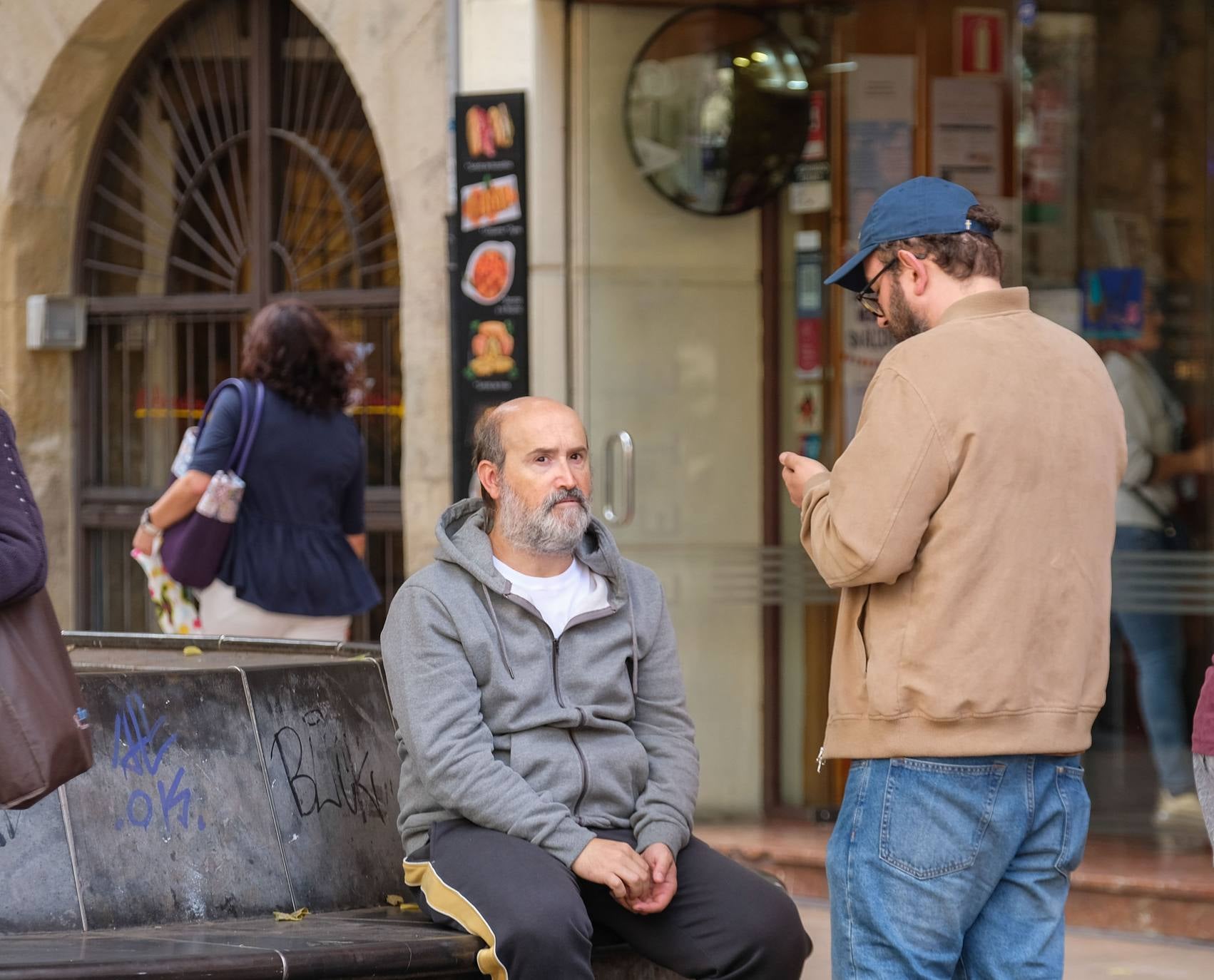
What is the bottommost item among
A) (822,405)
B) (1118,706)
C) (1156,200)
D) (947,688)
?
(1118,706)

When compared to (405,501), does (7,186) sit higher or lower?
higher

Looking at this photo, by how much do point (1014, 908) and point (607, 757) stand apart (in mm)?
949

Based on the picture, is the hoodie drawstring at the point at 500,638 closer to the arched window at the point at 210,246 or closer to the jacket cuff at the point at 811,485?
the jacket cuff at the point at 811,485

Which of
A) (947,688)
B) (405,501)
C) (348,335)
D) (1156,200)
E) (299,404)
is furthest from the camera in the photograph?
(348,335)

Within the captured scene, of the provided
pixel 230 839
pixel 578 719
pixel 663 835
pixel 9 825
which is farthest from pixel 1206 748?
pixel 9 825

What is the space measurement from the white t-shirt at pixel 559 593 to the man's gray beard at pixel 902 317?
96 centimetres

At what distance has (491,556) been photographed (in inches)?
155

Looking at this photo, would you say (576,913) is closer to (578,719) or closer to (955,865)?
(578,719)

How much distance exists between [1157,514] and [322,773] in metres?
3.33

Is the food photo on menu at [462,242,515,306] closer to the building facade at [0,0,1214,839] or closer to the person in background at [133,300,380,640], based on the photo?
the building facade at [0,0,1214,839]

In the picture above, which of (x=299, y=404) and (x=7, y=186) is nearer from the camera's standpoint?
(x=299, y=404)

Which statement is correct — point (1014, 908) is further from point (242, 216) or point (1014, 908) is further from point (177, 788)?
point (242, 216)

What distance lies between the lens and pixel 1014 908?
10.7 feet

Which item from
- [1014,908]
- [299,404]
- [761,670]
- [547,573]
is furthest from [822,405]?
[1014,908]
